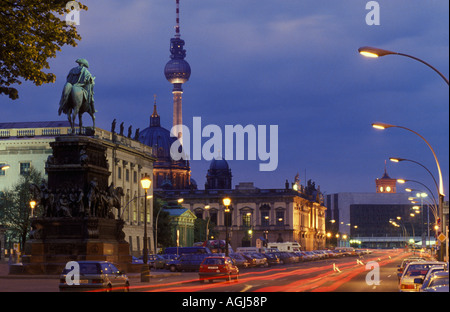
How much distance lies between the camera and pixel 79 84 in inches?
2120

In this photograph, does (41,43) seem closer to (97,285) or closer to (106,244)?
(97,285)

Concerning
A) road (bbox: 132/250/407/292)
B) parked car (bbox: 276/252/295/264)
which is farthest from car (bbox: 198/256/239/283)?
parked car (bbox: 276/252/295/264)

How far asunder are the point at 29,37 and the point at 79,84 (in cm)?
2359

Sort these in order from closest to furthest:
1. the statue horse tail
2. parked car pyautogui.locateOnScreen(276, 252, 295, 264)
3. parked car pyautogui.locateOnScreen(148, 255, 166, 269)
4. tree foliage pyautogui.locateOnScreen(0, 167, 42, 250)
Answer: the statue horse tail < parked car pyautogui.locateOnScreen(148, 255, 166, 269) < tree foliage pyautogui.locateOnScreen(0, 167, 42, 250) < parked car pyautogui.locateOnScreen(276, 252, 295, 264)

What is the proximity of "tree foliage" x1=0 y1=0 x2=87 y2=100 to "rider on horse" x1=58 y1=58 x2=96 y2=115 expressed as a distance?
2105cm

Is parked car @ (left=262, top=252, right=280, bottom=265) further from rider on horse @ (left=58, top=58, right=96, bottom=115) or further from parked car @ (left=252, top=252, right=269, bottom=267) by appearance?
rider on horse @ (left=58, top=58, right=96, bottom=115)

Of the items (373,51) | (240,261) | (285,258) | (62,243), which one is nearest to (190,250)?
(240,261)

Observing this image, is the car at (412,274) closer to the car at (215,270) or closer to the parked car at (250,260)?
the car at (215,270)

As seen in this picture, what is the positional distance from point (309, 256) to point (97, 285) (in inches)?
3637

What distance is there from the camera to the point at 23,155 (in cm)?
11600

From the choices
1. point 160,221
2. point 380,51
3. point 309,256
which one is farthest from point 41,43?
point 160,221

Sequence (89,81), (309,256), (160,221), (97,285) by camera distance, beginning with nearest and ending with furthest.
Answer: (97,285) < (89,81) < (309,256) < (160,221)

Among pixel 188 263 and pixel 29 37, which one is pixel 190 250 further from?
pixel 29 37

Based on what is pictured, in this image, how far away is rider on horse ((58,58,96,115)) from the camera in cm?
5334
